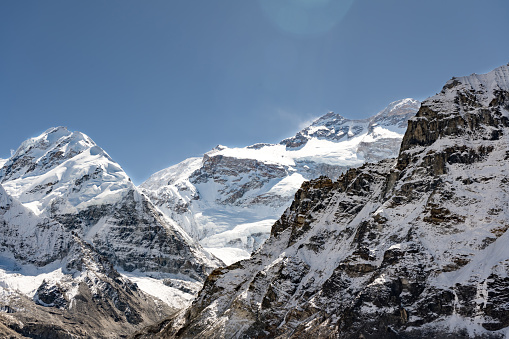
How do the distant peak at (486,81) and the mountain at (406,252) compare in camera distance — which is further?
the distant peak at (486,81)

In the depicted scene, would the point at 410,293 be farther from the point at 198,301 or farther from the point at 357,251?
the point at 198,301

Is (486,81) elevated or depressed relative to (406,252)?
elevated

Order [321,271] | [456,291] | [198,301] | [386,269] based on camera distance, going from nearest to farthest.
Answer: [456,291]
[386,269]
[321,271]
[198,301]

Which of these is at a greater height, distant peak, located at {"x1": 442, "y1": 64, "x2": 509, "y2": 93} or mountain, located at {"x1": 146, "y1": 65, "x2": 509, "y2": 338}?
distant peak, located at {"x1": 442, "y1": 64, "x2": 509, "y2": 93}

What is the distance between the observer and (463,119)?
14162 centimetres

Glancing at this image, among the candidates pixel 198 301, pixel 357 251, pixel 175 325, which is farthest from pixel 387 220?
pixel 175 325

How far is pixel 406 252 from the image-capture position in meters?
116

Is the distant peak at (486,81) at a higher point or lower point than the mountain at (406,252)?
higher

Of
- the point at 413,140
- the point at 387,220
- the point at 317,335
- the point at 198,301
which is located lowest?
the point at 317,335

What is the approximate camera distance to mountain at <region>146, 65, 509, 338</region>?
105 m

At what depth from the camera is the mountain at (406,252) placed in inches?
4131

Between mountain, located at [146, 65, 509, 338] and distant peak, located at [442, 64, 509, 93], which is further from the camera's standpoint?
distant peak, located at [442, 64, 509, 93]

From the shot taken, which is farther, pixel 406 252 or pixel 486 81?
pixel 486 81

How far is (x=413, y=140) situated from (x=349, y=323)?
2376 inches
